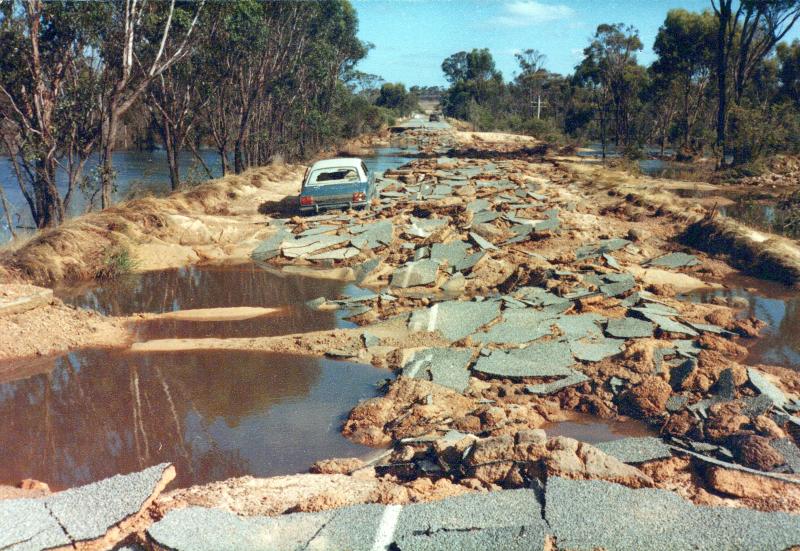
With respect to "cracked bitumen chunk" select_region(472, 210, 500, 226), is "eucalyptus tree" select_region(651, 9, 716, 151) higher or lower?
higher

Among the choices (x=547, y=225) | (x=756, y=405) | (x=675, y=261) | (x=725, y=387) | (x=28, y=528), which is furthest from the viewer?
(x=547, y=225)

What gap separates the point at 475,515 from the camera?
14.4 ft

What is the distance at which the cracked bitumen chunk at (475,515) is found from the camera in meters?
4.23

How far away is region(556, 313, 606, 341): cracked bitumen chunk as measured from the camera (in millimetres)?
8828

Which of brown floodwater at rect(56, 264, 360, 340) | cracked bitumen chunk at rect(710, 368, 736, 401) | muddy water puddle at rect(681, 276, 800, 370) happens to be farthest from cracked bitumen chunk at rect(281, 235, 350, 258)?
cracked bitumen chunk at rect(710, 368, 736, 401)

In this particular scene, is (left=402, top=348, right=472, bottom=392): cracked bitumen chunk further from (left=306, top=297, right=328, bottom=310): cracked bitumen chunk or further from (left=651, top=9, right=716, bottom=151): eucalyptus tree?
(left=651, top=9, right=716, bottom=151): eucalyptus tree

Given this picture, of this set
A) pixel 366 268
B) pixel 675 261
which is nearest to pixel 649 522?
pixel 366 268

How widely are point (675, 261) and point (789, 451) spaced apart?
837 cm

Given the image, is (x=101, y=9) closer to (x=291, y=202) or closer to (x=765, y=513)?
→ (x=291, y=202)

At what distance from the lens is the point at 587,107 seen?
4997 cm

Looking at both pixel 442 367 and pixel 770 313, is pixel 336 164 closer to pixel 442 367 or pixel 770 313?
pixel 442 367

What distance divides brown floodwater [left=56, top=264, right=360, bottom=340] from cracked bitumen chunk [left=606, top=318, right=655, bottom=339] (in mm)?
3902

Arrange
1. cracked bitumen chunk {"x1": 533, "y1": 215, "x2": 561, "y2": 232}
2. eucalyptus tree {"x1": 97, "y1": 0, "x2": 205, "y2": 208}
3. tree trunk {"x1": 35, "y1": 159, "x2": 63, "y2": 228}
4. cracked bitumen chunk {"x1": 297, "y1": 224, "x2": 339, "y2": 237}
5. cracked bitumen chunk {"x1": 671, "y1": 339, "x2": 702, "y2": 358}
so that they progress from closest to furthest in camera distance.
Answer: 1. cracked bitumen chunk {"x1": 671, "y1": 339, "x2": 702, "y2": 358}
2. tree trunk {"x1": 35, "y1": 159, "x2": 63, "y2": 228}
3. cracked bitumen chunk {"x1": 533, "y1": 215, "x2": 561, "y2": 232}
4. cracked bitumen chunk {"x1": 297, "y1": 224, "x2": 339, "y2": 237}
5. eucalyptus tree {"x1": 97, "y1": 0, "x2": 205, "y2": 208}

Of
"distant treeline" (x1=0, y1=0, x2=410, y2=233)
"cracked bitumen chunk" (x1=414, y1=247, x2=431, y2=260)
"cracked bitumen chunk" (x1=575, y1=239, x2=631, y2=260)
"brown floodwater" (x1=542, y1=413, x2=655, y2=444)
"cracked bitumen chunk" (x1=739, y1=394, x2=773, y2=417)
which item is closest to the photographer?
"cracked bitumen chunk" (x1=739, y1=394, x2=773, y2=417)
